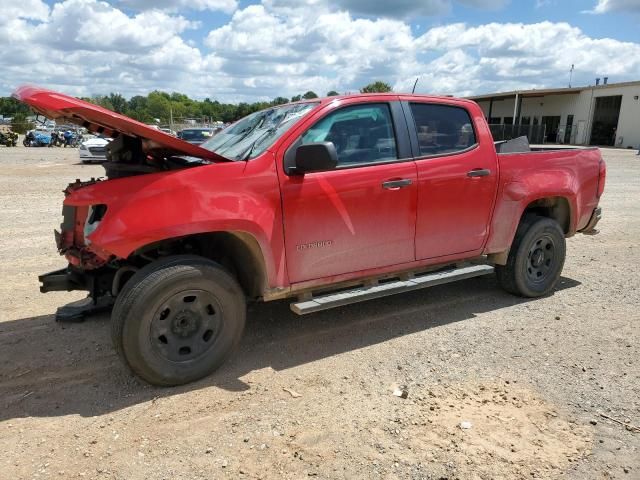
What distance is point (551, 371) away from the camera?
149 inches

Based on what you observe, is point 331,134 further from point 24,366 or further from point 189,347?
point 24,366

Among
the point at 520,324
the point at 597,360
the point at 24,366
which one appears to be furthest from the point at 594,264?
the point at 24,366

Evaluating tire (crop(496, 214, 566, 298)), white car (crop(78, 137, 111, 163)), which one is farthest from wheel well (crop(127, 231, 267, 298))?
white car (crop(78, 137, 111, 163))

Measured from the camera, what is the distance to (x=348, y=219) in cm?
397

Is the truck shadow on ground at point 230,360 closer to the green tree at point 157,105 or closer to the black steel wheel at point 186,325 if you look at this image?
the black steel wheel at point 186,325

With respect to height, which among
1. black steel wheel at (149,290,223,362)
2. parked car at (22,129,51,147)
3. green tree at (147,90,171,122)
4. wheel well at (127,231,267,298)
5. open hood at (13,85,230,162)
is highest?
green tree at (147,90,171,122)

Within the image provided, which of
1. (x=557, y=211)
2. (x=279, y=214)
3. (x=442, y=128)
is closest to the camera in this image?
(x=279, y=214)

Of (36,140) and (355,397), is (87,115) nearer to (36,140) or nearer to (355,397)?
(355,397)

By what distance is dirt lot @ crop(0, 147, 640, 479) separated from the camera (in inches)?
110

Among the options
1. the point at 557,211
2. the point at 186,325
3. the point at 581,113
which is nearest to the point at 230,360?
the point at 186,325

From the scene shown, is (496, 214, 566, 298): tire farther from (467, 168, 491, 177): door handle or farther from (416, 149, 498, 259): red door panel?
(467, 168, 491, 177): door handle

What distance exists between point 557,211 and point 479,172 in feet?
4.84

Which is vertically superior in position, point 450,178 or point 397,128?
point 397,128

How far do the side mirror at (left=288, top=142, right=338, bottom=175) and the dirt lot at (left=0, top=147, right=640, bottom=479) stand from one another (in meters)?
1.51
